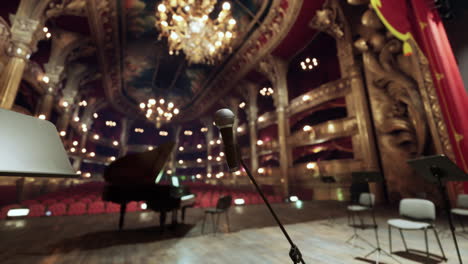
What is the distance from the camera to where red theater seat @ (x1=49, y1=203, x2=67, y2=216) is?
5.69 m

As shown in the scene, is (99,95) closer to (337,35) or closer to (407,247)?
(337,35)

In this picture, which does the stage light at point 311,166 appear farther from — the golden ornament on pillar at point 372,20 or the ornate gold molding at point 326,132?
the golden ornament on pillar at point 372,20

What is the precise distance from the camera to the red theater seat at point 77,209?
5.88 m

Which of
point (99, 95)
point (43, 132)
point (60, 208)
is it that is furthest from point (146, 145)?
point (43, 132)

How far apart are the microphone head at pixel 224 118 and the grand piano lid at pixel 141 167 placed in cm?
312

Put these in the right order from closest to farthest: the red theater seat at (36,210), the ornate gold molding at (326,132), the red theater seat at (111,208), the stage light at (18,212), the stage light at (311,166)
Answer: the stage light at (18,212), the red theater seat at (36,210), the red theater seat at (111,208), the ornate gold molding at (326,132), the stage light at (311,166)

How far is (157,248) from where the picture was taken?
304cm

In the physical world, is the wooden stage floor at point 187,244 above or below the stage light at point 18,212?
below

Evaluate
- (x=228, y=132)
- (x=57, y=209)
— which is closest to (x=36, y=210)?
(x=57, y=209)

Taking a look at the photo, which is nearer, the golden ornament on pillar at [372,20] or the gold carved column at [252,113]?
the golden ornament on pillar at [372,20]

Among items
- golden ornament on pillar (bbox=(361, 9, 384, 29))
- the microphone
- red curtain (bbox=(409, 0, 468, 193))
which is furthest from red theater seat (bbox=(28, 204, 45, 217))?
golden ornament on pillar (bbox=(361, 9, 384, 29))

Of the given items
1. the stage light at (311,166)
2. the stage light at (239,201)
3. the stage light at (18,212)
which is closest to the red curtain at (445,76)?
the stage light at (311,166)

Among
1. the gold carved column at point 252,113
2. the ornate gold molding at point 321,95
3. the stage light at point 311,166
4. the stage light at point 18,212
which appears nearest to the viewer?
the stage light at point 18,212

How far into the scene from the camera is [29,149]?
117cm
